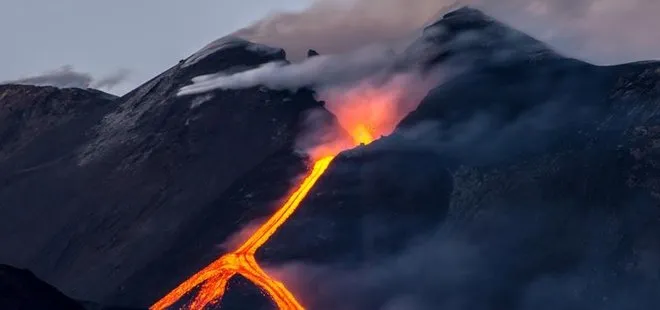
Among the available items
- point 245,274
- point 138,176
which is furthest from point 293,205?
point 138,176

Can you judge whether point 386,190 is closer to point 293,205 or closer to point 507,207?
point 293,205

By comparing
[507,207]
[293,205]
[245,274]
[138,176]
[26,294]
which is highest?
[138,176]

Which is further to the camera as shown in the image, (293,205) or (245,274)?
(293,205)

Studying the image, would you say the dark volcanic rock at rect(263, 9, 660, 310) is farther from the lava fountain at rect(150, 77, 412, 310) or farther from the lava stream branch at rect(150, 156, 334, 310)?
the lava fountain at rect(150, 77, 412, 310)

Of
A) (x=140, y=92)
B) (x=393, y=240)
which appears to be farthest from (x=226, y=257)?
(x=140, y=92)

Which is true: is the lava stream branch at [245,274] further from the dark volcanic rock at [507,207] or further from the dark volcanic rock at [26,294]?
the dark volcanic rock at [26,294]

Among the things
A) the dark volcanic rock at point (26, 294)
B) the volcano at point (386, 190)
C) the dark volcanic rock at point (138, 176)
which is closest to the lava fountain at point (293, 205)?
the volcano at point (386, 190)

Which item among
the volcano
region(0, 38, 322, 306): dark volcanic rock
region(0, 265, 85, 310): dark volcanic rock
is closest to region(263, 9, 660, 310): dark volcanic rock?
the volcano
